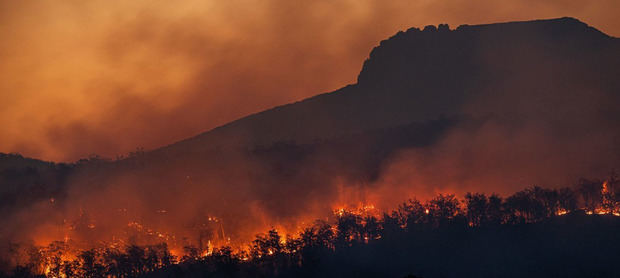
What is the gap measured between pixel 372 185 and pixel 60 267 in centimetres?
9148

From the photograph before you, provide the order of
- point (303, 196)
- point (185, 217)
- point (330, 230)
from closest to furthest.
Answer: point (330, 230)
point (185, 217)
point (303, 196)

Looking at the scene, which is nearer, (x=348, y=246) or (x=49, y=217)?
(x=348, y=246)

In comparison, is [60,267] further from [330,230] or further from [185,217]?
[330,230]

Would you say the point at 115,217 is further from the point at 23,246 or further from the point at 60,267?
the point at 60,267

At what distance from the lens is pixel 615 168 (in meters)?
188

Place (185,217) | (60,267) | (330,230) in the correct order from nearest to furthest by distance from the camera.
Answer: (60,267) → (330,230) → (185,217)

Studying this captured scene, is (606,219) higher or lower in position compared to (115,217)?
lower

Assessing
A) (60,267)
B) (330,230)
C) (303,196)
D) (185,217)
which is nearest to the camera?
(60,267)

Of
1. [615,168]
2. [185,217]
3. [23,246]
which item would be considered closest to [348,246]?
[185,217]

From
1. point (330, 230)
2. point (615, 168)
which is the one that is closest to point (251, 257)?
point (330, 230)

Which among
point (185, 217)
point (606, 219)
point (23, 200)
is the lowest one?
point (606, 219)

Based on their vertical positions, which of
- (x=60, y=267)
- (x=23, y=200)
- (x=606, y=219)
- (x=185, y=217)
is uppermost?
(x=23, y=200)

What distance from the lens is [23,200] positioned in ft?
620

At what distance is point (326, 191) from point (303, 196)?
755 centimetres
